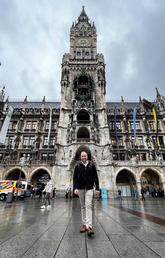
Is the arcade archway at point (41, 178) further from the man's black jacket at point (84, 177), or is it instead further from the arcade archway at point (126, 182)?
the man's black jacket at point (84, 177)

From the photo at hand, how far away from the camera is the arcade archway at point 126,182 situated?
26919 millimetres

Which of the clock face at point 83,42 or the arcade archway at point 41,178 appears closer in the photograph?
the arcade archway at point 41,178

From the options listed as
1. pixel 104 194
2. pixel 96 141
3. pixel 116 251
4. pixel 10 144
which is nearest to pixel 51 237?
pixel 116 251

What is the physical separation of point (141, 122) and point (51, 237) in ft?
114

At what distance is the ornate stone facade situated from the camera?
25250mm

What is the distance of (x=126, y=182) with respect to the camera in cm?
2834

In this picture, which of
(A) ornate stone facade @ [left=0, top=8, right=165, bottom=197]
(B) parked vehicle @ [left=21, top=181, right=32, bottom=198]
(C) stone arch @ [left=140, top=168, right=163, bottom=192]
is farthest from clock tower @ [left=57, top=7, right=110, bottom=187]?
(C) stone arch @ [left=140, top=168, right=163, bottom=192]

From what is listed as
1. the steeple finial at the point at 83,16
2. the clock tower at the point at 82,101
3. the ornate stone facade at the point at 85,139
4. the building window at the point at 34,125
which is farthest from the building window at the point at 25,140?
the steeple finial at the point at 83,16

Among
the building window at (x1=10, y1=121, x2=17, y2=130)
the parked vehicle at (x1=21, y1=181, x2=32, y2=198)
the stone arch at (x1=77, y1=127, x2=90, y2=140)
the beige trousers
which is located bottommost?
the parked vehicle at (x1=21, y1=181, x2=32, y2=198)

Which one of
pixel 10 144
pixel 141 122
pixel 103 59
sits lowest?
pixel 10 144

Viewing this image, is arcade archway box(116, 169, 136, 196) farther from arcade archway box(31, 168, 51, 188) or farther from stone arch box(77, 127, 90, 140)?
arcade archway box(31, 168, 51, 188)

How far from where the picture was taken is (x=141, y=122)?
34.0 metres

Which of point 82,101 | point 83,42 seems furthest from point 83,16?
point 82,101

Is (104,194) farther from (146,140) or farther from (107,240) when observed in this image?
(107,240)
